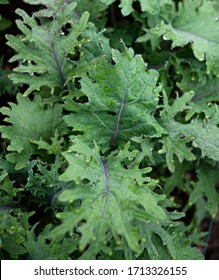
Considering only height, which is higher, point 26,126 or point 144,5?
point 144,5

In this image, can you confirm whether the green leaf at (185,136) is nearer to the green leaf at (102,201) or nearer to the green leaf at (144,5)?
the green leaf at (102,201)

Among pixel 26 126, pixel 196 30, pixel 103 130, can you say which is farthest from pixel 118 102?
pixel 196 30

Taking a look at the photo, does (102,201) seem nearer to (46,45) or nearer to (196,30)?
(46,45)

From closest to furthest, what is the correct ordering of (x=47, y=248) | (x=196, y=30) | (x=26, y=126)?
(x=47, y=248), (x=26, y=126), (x=196, y=30)

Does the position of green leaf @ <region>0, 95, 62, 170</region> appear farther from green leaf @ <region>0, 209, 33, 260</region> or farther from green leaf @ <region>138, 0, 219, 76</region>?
green leaf @ <region>138, 0, 219, 76</region>

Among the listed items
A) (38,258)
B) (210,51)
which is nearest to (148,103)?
(210,51)

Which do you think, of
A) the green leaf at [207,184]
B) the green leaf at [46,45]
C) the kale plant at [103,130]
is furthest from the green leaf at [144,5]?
the green leaf at [207,184]
